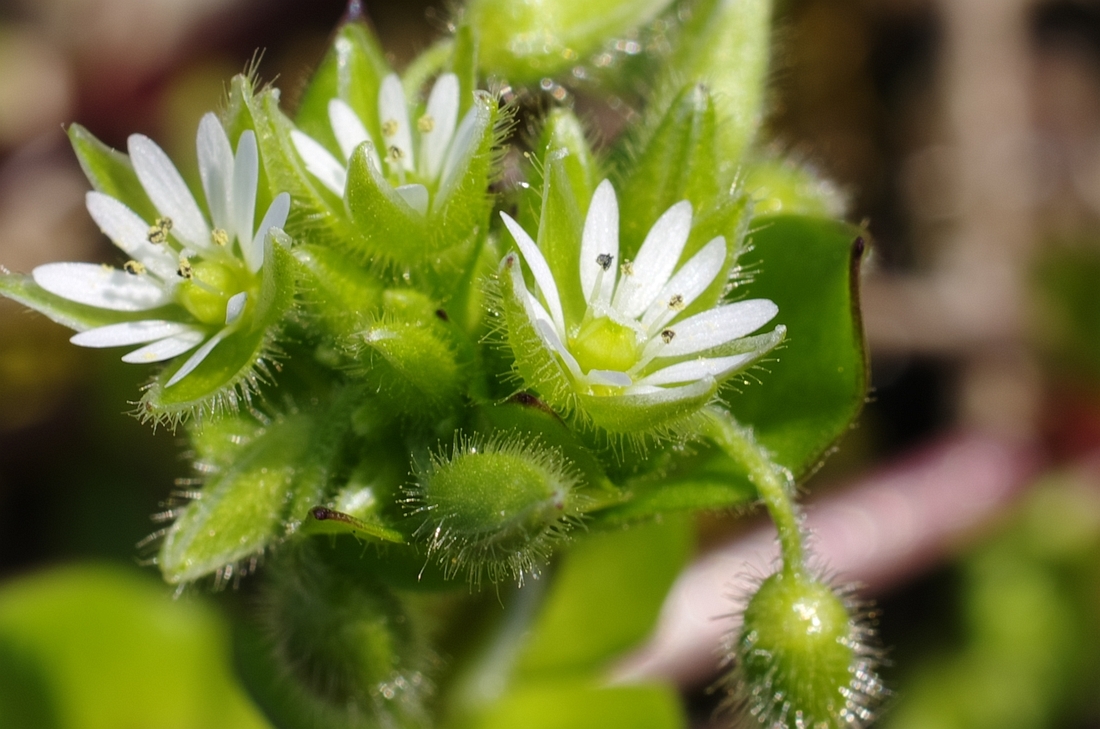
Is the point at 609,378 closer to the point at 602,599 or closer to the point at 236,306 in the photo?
the point at 236,306

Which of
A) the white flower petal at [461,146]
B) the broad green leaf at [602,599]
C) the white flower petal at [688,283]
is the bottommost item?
the broad green leaf at [602,599]

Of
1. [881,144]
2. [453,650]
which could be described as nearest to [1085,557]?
[881,144]

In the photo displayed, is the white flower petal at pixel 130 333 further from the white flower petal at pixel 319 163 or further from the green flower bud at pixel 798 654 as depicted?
the green flower bud at pixel 798 654

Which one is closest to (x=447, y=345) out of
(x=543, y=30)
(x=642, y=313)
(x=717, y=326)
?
(x=642, y=313)

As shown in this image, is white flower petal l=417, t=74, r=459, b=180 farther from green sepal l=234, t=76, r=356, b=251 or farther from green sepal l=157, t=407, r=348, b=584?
green sepal l=157, t=407, r=348, b=584

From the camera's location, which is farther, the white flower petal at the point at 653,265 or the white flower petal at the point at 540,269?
the white flower petal at the point at 653,265

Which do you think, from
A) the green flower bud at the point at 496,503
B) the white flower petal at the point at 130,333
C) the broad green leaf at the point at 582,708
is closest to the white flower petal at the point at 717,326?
the green flower bud at the point at 496,503
